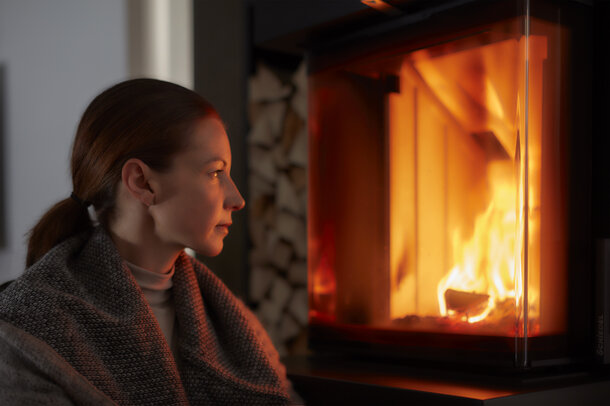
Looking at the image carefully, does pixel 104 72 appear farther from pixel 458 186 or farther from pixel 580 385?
pixel 580 385

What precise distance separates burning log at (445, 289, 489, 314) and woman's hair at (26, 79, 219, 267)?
53 centimetres

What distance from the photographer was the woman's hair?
1021 millimetres

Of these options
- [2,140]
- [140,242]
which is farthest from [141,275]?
[2,140]

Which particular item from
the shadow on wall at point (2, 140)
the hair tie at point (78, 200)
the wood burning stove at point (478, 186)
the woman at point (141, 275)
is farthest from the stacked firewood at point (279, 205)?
the shadow on wall at point (2, 140)

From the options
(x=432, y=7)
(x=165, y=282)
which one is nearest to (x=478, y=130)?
(x=432, y=7)

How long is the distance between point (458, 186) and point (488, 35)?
27 centimetres

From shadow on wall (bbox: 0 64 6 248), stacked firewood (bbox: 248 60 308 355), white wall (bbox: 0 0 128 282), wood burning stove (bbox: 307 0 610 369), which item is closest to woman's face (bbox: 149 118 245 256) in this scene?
wood burning stove (bbox: 307 0 610 369)

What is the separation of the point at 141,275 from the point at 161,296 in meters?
0.06

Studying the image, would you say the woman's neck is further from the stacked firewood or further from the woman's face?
the stacked firewood

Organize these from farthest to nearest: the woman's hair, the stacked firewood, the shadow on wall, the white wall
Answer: the shadow on wall < the white wall < the stacked firewood < the woman's hair

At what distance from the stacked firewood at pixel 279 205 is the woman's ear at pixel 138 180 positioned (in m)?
0.83

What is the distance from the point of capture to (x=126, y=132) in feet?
3.34

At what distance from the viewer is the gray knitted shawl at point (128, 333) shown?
914 millimetres

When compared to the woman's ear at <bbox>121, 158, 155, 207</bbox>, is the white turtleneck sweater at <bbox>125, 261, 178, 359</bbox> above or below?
below
